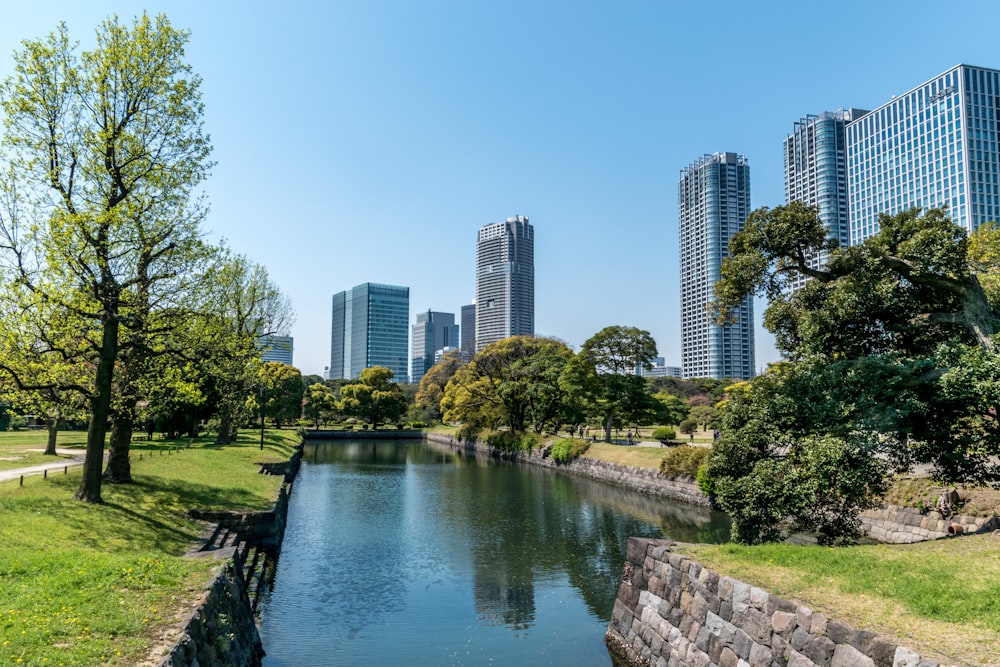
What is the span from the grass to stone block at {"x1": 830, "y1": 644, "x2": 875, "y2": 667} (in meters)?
0.44

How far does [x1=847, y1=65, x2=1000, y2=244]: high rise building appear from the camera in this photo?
118 meters

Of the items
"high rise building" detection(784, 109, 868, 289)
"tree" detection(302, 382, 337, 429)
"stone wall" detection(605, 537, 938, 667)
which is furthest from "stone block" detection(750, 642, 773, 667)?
"high rise building" detection(784, 109, 868, 289)

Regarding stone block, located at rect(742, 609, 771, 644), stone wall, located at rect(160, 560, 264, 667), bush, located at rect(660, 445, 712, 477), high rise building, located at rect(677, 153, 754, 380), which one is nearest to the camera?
stone wall, located at rect(160, 560, 264, 667)

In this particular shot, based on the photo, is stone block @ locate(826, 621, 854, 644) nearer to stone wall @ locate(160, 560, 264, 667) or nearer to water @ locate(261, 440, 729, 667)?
water @ locate(261, 440, 729, 667)

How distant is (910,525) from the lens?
64.2ft

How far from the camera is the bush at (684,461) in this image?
33.4 metres

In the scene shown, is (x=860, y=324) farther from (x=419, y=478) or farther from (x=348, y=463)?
(x=348, y=463)

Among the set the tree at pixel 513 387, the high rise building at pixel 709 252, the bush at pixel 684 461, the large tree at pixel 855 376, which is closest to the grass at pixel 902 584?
the large tree at pixel 855 376

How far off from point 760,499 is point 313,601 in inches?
481

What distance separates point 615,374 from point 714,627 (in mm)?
37744

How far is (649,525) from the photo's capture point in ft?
86.8

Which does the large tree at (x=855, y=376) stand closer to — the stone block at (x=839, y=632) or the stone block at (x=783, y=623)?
the stone block at (x=783, y=623)

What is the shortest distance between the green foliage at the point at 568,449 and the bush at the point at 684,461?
11180 millimetres

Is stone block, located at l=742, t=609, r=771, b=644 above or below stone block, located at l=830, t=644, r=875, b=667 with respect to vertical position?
below
